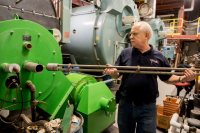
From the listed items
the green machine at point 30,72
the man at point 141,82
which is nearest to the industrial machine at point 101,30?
the man at point 141,82

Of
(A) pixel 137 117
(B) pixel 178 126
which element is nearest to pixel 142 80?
(A) pixel 137 117

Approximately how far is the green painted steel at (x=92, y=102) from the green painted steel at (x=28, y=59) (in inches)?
18.9

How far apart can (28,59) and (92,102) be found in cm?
94

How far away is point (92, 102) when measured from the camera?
192 cm

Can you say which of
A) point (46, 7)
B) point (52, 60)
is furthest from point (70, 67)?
point (46, 7)

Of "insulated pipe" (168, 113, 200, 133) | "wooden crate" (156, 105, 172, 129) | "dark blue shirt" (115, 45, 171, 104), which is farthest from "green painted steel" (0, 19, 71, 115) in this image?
"wooden crate" (156, 105, 172, 129)

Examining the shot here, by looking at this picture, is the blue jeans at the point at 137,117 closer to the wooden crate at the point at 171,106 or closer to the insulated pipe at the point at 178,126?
the insulated pipe at the point at 178,126

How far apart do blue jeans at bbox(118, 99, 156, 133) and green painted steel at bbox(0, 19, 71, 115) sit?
2.07 ft

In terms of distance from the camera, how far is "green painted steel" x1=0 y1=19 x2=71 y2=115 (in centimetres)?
108

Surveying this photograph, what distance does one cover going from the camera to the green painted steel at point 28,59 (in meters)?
1.08

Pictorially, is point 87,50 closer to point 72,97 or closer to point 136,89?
point 72,97

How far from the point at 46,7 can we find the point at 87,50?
7.04ft

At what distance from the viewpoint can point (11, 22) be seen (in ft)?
3.64

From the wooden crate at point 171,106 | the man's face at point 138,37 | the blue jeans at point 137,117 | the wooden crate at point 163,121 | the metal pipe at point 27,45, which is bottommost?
the wooden crate at point 163,121
